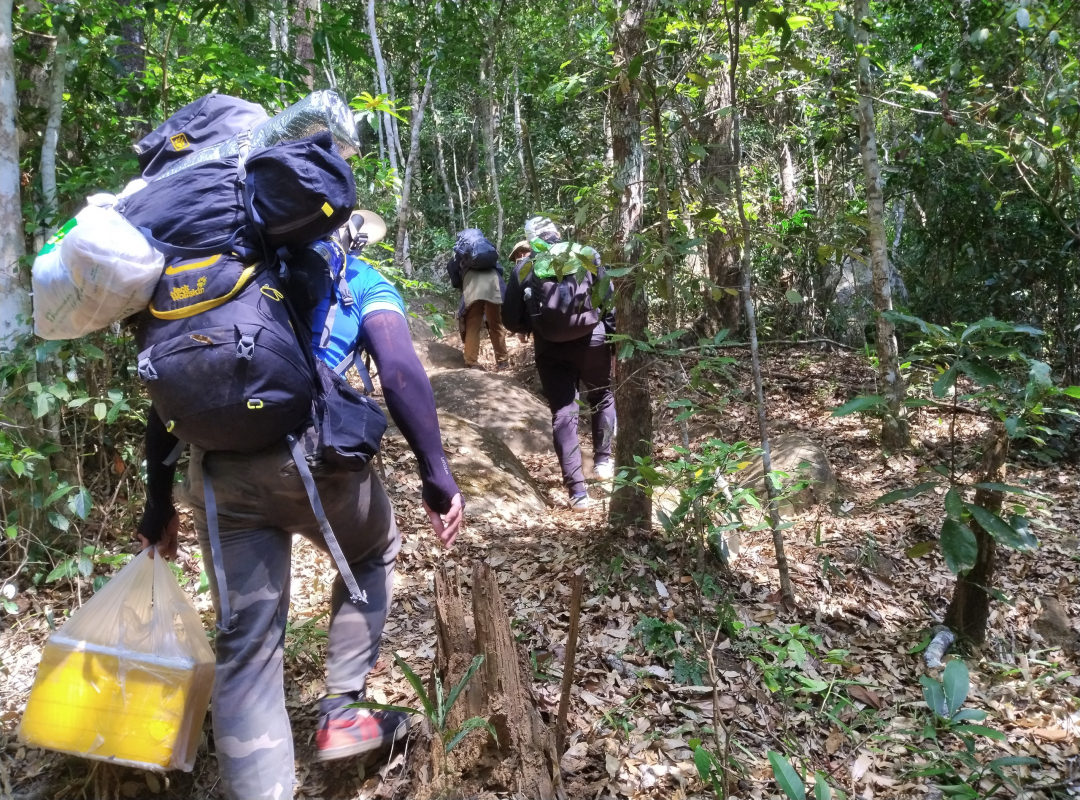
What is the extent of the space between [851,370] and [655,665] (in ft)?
19.6

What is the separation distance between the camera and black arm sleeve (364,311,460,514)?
219 cm

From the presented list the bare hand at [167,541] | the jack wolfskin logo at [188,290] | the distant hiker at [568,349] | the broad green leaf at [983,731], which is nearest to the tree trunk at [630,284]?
the distant hiker at [568,349]

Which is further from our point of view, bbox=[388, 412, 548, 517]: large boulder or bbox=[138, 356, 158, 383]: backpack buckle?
bbox=[388, 412, 548, 517]: large boulder

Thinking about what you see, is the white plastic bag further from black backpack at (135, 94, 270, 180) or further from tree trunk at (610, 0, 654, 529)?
tree trunk at (610, 0, 654, 529)

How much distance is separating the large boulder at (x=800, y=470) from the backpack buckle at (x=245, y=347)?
3455 millimetres

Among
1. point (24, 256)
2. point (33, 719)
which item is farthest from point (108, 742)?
point (24, 256)

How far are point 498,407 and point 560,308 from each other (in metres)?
2.42

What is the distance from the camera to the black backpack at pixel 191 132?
83.4 inches

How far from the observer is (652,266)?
10.8 feet

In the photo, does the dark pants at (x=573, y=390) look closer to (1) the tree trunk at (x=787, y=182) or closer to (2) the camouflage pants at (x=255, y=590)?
(2) the camouflage pants at (x=255, y=590)

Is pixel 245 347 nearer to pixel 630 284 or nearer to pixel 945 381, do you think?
pixel 945 381

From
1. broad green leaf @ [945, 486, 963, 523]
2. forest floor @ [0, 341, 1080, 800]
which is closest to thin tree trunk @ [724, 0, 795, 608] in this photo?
forest floor @ [0, 341, 1080, 800]

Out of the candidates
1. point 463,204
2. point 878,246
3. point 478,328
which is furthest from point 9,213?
point 463,204

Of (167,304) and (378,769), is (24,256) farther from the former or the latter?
(378,769)
